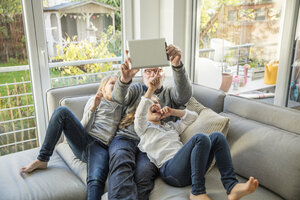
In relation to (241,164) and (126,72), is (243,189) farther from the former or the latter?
(126,72)

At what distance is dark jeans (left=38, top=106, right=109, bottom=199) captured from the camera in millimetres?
1731

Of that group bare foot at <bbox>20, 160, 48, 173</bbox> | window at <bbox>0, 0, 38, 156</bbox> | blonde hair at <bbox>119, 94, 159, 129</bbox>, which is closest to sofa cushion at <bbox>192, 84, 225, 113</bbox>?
blonde hair at <bbox>119, 94, 159, 129</bbox>

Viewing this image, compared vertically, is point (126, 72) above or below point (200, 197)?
above

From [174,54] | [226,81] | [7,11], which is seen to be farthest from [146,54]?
[7,11]

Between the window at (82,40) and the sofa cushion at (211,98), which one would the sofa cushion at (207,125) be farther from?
the window at (82,40)

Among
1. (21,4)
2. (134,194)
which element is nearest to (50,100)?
(21,4)

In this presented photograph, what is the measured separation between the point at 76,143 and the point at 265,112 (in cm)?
121

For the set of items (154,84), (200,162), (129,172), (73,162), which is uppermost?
(154,84)

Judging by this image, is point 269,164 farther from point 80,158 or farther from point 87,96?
point 87,96

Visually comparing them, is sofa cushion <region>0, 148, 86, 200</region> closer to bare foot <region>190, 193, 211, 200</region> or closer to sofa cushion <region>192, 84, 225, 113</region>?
bare foot <region>190, 193, 211, 200</region>

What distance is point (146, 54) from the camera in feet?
5.64

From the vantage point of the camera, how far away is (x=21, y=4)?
2.36 metres

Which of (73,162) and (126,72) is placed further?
(73,162)

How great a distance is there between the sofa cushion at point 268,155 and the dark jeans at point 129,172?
526mm
